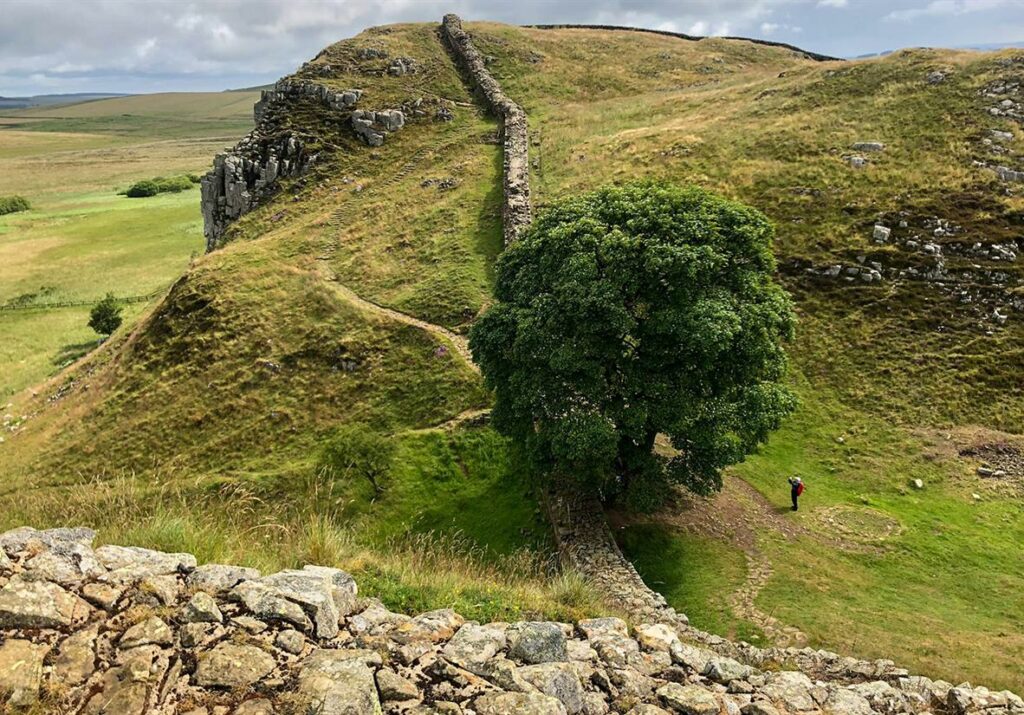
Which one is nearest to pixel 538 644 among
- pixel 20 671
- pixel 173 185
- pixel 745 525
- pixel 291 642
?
pixel 291 642

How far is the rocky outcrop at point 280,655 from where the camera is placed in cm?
671

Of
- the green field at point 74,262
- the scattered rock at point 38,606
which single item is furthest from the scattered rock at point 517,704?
the green field at point 74,262

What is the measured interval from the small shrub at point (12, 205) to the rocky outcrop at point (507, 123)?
344 feet

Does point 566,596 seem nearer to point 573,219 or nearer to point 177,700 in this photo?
point 177,700

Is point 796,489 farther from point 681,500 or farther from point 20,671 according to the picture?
point 20,671

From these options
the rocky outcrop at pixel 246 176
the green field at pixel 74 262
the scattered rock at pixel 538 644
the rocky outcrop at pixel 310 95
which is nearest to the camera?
the scattered rock at pixel 538 644

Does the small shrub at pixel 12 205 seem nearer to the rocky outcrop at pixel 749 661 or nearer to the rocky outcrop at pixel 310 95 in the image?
the rocky outcrop at pixel 310 95

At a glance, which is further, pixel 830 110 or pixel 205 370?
pixel 830 110

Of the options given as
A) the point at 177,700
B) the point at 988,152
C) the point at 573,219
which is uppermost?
the point at 988,152

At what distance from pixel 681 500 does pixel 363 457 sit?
1430 cm

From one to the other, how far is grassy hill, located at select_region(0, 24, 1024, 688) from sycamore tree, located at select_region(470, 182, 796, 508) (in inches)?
148

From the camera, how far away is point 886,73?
2249 inches

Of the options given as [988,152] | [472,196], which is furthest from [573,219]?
[988,152]

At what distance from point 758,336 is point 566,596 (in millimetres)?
13696
